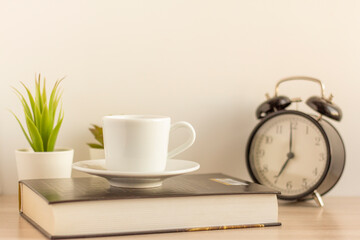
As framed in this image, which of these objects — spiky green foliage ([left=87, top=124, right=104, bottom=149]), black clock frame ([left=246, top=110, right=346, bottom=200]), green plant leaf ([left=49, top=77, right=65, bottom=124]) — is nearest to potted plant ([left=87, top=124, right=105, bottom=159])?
A: spiky green foliage ([left=87, top=124, right=104, bottom=149])

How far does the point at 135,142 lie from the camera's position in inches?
39.5

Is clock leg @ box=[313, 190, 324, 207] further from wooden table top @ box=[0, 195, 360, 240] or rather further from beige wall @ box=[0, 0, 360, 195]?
beige wall @ box=[0, 0, 360, 195]

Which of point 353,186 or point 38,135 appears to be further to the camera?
point 353,186

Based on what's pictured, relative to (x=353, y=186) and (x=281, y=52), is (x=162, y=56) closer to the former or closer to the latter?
(x=281, y=52)

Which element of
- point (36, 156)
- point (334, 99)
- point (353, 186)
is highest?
point (334, 99)

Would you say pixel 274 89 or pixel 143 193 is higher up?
pixel 274 89

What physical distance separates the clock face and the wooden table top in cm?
5

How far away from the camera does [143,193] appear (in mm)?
983

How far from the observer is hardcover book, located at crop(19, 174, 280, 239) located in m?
0.92

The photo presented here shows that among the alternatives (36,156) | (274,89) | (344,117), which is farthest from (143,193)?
(344,117)

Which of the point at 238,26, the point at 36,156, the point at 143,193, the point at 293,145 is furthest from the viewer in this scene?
the point at 238,26

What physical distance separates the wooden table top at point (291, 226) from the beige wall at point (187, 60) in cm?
20

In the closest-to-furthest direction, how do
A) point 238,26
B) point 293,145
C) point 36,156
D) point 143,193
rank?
point 143,193 → point 36,156 → point 293,145 → point 238,26

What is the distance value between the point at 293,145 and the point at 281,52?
0.26m
